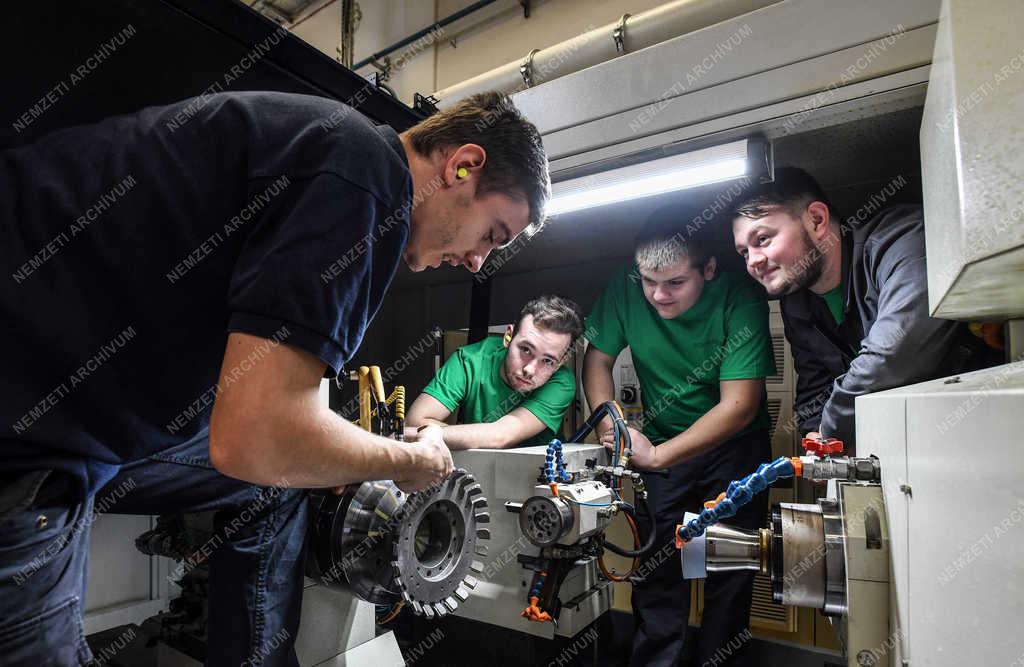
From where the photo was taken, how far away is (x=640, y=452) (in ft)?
5.47

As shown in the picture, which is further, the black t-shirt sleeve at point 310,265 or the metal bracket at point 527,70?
the metal bracket at point 527,70

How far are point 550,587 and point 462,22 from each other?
3.24 meters

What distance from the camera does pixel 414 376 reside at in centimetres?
299

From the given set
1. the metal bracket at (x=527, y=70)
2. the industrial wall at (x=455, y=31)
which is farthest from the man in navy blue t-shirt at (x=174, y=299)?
the industrial wall at (x=455, y=31)

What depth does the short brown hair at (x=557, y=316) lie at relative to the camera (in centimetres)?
199

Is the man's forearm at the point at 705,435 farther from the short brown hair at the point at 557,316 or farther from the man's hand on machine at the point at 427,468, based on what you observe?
the man's hand on machine at the point at 427,468

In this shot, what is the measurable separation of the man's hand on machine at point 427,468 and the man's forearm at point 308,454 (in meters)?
0.09

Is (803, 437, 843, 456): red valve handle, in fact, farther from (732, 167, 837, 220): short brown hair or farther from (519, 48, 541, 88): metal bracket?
(519, 48, 541, 88): metal bracket

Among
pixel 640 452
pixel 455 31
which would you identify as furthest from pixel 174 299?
pixel 455 31

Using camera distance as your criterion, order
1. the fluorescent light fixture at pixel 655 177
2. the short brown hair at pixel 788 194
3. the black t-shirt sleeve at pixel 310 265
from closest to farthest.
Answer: the black t-shirt sleeve at pixel 310 265 → the fluorescent light fixture at pixel 655 177 → the short brown hair at pixel 788 194

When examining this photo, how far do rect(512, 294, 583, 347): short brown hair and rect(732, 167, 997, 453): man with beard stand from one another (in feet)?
2.19

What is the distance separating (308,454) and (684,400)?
1416 mm

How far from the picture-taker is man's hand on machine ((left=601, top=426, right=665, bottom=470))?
1.66 m

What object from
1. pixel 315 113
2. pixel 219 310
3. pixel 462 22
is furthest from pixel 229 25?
pixel 462 22
